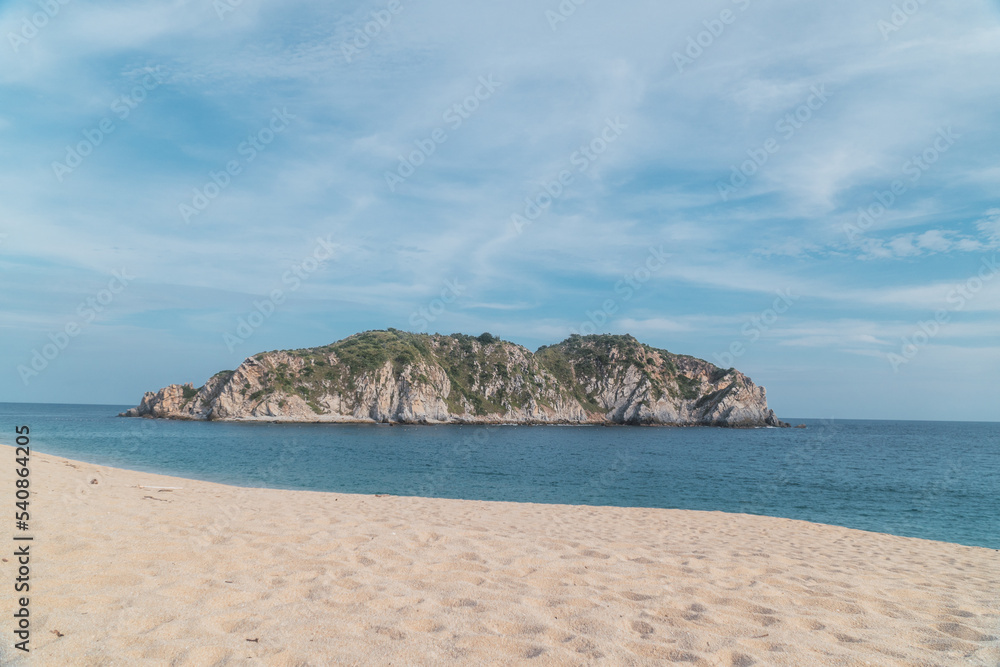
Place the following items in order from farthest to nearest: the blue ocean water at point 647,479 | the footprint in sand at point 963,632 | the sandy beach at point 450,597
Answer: the blue ocean water at point 647,479
the footprint in sand at point 963,632
the sandy beach at point 450,597

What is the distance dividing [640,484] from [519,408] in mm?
86664

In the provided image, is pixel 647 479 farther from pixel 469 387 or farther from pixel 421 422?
pixel 469 387

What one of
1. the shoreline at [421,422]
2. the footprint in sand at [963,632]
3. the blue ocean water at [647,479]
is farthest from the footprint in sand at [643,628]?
the shoreline at [421,422]

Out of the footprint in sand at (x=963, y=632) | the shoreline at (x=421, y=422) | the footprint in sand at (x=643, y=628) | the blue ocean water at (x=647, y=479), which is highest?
the footprint in sand at (x=643, y=628)

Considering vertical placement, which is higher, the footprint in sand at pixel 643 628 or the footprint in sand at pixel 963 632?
the footprint in sand at pixel 643 628

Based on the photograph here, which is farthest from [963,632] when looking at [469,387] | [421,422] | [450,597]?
[469,387]

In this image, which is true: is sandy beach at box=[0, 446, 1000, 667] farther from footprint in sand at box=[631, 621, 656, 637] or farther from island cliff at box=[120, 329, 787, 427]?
island cliff at box=[120, 329, 787, 427]

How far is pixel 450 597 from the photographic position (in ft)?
17.0

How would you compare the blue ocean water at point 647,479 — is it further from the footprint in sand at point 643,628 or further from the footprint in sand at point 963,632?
the footprint in sand at point 643,628

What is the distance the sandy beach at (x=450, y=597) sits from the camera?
3.93 m

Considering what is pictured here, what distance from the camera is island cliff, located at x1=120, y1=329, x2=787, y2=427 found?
302 feet

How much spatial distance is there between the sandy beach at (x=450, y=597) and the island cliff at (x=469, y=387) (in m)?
86.8

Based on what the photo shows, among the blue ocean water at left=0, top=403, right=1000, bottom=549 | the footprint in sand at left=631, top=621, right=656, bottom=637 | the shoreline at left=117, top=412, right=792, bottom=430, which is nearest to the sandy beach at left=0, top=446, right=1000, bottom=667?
the footprint in sand at left=631, top=621, right=656, bottom=637

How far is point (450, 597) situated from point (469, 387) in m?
108
